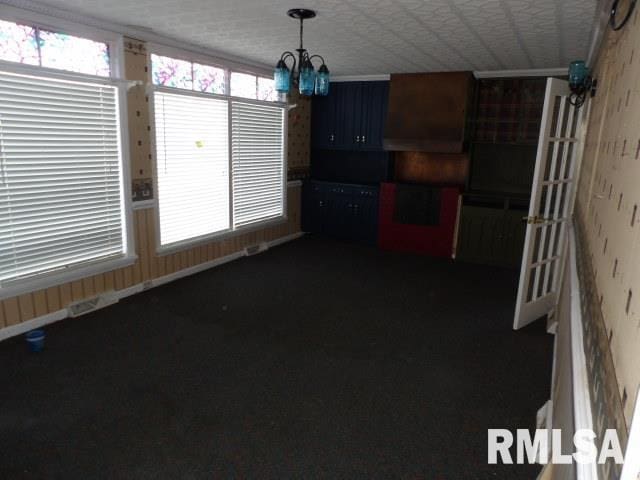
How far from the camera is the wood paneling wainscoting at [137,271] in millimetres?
3352

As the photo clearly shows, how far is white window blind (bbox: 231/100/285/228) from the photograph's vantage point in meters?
5.27

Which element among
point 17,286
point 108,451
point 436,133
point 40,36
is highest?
point 40,36

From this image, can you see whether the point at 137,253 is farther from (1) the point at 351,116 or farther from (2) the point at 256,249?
(1) the point at 351,116

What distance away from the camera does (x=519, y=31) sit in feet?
11.3

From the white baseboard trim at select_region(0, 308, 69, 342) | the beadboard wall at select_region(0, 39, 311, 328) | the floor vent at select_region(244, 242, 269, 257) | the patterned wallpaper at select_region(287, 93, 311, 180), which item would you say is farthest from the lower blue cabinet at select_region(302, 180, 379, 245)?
the white baseboard trim at select_region(0, 308, 69, 342)

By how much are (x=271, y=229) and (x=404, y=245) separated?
70.9 inches

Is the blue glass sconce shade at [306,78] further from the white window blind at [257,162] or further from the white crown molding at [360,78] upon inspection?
the white crown molding at [360,78]

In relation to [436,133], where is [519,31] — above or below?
above

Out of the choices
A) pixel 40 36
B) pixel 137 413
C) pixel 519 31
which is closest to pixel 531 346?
pixel 519 31

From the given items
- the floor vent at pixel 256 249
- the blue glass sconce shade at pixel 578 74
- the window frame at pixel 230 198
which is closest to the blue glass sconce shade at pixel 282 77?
the window frame at pixel 230 198

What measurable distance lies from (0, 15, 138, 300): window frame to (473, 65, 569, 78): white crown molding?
158 inches

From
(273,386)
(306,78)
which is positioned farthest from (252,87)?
(273,386)

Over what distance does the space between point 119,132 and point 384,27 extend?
2.34m

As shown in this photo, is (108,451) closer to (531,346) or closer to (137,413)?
(137,413)
